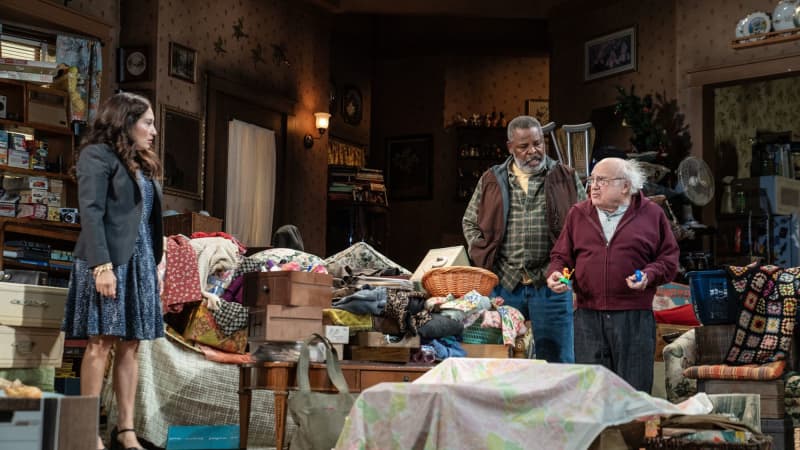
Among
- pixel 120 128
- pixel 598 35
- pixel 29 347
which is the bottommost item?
pixel 29 347

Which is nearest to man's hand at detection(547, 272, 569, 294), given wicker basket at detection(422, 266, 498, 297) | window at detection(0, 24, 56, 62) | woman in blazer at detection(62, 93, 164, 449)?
wicker basket at detection(422, 266, 498, 297)

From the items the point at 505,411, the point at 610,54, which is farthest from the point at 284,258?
the point at 610,54

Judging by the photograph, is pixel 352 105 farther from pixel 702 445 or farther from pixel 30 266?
pixel 702 445

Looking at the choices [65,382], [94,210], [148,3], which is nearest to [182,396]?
[94,210]

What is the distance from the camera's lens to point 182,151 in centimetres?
1143

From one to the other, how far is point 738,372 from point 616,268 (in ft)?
7.19

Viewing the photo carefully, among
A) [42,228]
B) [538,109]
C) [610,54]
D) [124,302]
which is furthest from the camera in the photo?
[538,109]

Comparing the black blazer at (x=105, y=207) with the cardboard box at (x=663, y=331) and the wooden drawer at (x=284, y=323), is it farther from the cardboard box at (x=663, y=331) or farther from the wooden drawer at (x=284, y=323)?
the cardboard box at (x=663, y=331)

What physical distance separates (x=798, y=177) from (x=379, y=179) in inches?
216

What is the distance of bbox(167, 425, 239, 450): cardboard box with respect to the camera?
18.4ft

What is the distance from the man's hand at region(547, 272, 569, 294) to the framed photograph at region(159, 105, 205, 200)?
23.3ft

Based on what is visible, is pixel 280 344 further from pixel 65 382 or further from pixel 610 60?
pixel 610 60

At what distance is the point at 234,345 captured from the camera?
612 cm

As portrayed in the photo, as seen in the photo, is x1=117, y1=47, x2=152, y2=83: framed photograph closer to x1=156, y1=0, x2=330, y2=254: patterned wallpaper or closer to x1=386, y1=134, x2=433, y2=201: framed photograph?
x1=156, y1=0, x2=330, y2=254: patterned wallpaper
